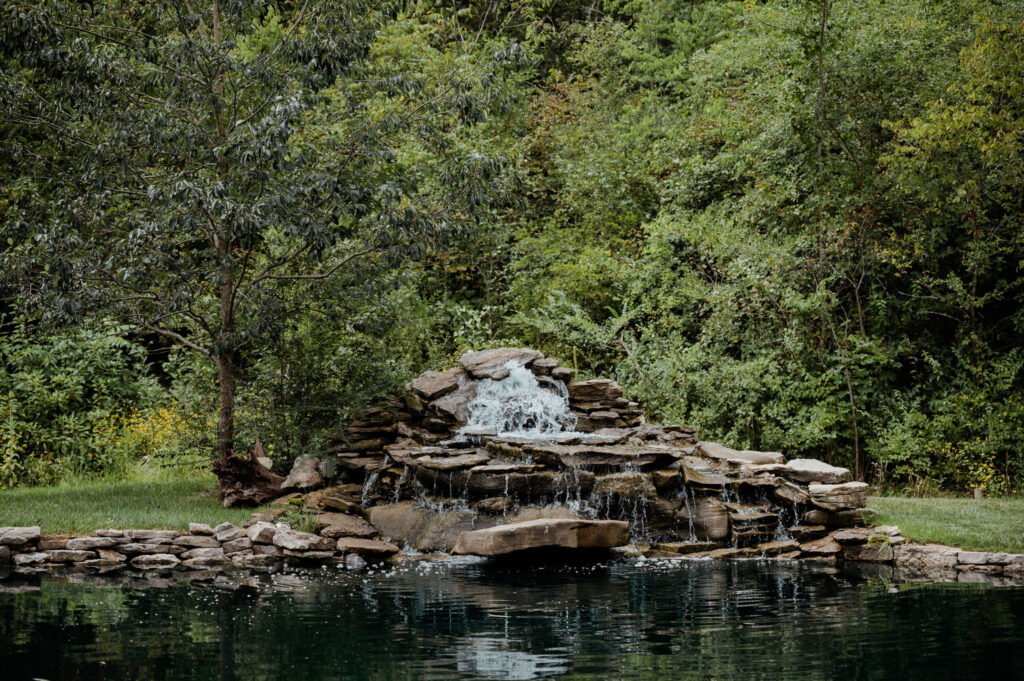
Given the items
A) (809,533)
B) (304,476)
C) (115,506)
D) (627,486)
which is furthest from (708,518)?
(115,506)

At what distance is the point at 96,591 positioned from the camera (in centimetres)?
742

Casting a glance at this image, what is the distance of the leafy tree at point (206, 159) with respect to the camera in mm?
9727

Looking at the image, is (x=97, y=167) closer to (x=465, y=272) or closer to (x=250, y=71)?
(x=250, y=71)

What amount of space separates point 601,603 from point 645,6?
18329 mm

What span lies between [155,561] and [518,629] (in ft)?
16.3

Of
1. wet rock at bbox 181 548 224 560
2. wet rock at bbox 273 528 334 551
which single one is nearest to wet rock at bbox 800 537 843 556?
wet rock at bbox 273 528 334 551

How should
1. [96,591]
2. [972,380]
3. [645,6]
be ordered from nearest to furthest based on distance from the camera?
[96,591] < [972,380] < [645,6]

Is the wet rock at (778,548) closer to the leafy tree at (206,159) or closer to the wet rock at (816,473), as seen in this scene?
the wet rock at (816,473)

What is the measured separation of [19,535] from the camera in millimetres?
8773

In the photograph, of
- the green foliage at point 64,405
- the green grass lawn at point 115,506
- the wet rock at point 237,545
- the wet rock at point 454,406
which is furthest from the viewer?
the green foliage at point 64,405

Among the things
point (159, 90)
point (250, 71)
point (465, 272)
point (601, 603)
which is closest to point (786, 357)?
point (465, 272)

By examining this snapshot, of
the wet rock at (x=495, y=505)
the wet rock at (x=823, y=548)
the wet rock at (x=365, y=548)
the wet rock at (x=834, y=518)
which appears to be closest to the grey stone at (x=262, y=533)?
the wet rock at (x=365, y=548)

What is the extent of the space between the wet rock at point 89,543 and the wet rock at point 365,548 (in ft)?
7.95

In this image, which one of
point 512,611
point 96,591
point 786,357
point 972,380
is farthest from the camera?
point 786,357
